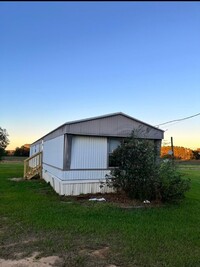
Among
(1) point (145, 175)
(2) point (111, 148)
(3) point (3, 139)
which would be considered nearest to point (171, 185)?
(1) point (145, 175)

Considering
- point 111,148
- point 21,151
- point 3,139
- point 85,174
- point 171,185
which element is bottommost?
point 171,185

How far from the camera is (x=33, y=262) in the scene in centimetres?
439

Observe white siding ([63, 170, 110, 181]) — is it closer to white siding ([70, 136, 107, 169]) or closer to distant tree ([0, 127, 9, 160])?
white siding ([70, 136, 107, 169])

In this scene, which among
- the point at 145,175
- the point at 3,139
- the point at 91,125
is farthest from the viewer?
the point at 3,139

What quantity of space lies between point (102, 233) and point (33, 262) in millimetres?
1924

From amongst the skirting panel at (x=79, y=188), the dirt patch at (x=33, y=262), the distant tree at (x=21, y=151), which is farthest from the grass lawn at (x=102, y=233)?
the distant tree at (x=21, y=151)

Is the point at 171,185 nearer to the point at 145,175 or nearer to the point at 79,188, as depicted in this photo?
the point at 145,175

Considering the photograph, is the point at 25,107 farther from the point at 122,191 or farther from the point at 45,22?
the point at 122,191

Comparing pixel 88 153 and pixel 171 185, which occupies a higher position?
pixel 88 153

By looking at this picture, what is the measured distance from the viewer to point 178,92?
54.4ft

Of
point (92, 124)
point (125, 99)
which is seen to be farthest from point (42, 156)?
point (92, 124)

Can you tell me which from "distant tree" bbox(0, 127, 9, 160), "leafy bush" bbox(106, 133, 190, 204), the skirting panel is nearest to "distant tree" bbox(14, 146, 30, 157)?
"distant tree" bbox(0, 127, 9, 160)

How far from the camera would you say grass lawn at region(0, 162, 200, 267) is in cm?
464

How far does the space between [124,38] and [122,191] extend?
6.39 metres
